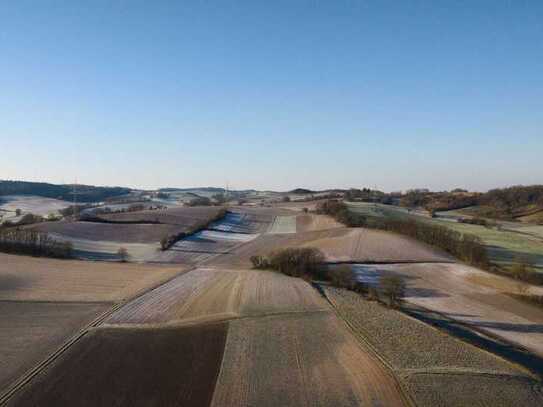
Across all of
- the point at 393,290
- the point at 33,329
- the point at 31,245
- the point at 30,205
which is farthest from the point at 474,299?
the point at 30,205

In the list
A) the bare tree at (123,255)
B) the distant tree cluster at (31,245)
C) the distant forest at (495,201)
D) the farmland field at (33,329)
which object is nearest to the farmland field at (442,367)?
the farmland field at (33,329)

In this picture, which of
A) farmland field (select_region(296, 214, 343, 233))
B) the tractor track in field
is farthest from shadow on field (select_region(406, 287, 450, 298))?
farmland field (select_region(296, 214, 343, 233))

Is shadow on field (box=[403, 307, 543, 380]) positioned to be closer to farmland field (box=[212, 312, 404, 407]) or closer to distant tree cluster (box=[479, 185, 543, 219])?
farmland field (box=[212, 312, 404, 407])

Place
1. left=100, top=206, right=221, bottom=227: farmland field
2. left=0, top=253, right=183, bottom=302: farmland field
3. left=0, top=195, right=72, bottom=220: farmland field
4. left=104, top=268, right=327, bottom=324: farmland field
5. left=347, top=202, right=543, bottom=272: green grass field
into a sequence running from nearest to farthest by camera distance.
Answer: left=104, top=268, right=327, bottom=324: farmland field, left=0, top=253, right=183, bottom=302: farmland field, left=347, top=202, right=543, bottom=272: green grass field, left=100, top=206, right=221, bottom=227: farmland field, left=0, top=195, right=72, bottom=220: farmland field

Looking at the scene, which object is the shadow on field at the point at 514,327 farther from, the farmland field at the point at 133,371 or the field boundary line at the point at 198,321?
the farmland field at the point at 133,371

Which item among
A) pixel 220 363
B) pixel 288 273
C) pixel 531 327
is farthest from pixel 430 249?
pixel 220 363

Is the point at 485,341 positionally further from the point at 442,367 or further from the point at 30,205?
the point at 30,205

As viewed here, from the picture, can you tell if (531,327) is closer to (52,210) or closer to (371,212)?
(371,212)
